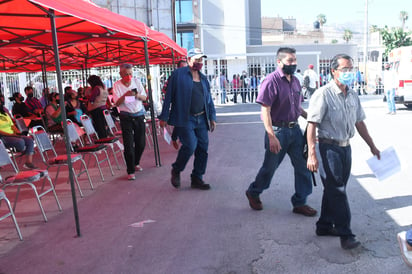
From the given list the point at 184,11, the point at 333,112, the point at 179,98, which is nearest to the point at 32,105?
the point at 179,98

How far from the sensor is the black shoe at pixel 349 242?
3.98 m

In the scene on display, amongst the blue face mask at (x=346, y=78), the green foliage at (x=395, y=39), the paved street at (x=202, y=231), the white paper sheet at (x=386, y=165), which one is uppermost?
the green foliage at (x=395, y=39)

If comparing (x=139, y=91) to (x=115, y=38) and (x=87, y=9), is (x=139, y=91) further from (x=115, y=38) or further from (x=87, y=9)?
(x=87, y=9)

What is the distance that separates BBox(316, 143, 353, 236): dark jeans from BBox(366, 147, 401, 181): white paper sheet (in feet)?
1.24

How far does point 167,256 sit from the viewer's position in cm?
415

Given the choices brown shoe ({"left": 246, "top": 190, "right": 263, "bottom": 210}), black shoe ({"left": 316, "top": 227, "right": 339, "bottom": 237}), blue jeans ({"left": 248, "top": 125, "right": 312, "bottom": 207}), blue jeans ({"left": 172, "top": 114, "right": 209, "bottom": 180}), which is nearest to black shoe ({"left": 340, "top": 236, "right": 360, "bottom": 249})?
black shoe ({"left": 316, "top": 227, "right": 339, "bottom": 237})

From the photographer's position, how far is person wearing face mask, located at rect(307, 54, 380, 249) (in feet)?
13.0

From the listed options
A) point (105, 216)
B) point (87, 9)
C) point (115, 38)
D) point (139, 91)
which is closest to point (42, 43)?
point (115, 38)

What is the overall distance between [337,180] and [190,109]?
2780 mm

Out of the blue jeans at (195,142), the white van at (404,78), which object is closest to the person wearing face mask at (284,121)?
the blue jeans at (195,142)

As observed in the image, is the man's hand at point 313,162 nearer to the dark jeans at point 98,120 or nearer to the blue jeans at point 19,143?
the blue jeans at point 19,143

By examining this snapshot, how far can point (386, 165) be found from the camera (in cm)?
420

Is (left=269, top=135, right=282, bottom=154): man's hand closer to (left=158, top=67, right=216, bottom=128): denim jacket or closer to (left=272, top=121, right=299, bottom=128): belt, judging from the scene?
(left=272, top=121, right=299, bottom=128): belt

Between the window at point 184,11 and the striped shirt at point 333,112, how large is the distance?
129ft
